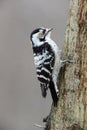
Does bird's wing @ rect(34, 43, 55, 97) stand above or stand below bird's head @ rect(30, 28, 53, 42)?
below

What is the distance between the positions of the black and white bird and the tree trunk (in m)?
0.07

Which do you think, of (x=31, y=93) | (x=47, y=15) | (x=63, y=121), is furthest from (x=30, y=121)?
(x=63, y=121)

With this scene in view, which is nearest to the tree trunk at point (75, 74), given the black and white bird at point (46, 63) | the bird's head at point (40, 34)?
the black and white bird at point (46, 63)

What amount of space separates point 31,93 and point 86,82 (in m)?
4.39

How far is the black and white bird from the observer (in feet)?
26.2

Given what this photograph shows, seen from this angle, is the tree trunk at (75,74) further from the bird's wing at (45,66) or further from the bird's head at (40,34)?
the bird's head at (40,34)

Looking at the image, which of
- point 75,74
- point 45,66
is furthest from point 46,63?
point 75,74

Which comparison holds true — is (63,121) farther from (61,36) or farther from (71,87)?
(61,36)

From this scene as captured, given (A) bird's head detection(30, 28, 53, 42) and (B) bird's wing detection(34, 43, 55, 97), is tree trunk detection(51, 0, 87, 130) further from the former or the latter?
(A) bird's head detection(30, 28, 53, 42)

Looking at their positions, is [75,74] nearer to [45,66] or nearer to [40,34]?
[45,66]

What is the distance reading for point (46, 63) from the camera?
8.01 metres

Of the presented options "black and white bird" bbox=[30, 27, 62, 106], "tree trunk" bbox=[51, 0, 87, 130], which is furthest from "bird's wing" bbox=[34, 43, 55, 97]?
"tree trunk" bbox=[51, 0, 87, 130]

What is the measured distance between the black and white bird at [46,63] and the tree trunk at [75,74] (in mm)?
68

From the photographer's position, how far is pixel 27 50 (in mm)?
12289
